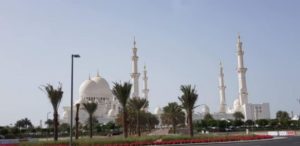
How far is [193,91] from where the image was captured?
4369 centimetres

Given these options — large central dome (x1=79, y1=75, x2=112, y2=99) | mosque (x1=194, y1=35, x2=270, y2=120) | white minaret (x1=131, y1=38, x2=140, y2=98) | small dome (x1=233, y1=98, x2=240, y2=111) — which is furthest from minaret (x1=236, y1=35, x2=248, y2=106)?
large central dome (x1=79, y1=75, x2=112, y2=99)

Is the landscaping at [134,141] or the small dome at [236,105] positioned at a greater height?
the small dome at [236,105]

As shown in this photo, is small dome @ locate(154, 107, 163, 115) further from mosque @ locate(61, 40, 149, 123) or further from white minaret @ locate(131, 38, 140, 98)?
white minaret @ locate(131, 38, 140, 98)

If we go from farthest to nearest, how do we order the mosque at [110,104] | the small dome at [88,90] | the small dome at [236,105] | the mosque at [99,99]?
the small dome at [88,90]
the small dome at [236,105]
the mosque at [99,99]
the mosque at [110,104]

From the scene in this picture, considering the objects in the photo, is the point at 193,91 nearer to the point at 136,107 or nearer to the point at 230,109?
the point at 136,107

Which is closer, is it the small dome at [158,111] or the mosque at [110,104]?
the mosque at [110,104]

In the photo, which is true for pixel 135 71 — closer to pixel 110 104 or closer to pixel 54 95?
pixel 110 104

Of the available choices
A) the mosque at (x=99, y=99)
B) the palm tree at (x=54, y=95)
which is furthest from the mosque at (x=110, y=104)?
the palm tree at (x=54, y=95)

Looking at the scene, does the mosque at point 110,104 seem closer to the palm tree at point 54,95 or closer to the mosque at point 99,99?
the mosque at point 99,99

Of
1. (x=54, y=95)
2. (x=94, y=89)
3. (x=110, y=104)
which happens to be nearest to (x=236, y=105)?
(x=110, y=104)

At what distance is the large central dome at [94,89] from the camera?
359 ft

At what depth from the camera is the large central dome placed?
359 feet

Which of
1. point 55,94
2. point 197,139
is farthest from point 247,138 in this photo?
point 55,94

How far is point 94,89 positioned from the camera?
110062mm
